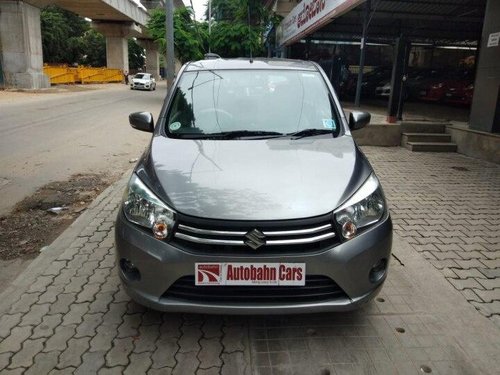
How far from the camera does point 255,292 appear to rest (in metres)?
2.58

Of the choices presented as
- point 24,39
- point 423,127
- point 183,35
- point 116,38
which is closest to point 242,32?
point 183,35

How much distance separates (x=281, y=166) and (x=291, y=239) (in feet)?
2.08

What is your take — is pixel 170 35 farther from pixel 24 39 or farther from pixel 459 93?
pixel 24 39

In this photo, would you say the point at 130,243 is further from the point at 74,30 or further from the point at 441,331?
the point at 74,30

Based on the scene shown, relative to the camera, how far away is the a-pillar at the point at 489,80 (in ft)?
28.2

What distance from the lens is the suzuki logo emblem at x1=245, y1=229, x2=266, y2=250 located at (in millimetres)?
2479

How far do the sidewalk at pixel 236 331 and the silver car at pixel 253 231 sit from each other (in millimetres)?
339

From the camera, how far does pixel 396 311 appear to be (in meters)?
3.22

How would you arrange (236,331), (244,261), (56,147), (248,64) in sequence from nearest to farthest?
(244,261) → (236,331) → (248,64) → (56,147)

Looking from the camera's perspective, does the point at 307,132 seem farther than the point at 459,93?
No

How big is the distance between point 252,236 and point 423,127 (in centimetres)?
881

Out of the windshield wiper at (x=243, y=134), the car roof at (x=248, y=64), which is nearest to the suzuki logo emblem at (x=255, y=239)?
the windshield wiper at (x=243, y=134)

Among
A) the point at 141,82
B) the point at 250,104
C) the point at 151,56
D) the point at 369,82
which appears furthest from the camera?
the point at 151,56

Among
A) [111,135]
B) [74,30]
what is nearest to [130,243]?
[111,135]
